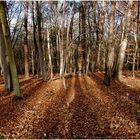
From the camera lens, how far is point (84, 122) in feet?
32.8

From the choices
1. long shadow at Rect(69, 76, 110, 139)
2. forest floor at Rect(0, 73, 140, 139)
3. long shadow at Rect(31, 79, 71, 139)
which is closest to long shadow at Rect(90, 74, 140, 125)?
forest floor at Rect(0, 73, 140, 139)

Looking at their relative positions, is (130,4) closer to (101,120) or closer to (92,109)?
(92,109)

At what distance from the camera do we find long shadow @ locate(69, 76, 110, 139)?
341 inches

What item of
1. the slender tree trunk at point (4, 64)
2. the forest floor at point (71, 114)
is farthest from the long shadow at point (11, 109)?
the slender tree trunk at point (4, 64)

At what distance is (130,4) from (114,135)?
530 inches

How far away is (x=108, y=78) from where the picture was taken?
18.5 meters

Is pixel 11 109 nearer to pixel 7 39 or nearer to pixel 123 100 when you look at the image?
pixel 7 39

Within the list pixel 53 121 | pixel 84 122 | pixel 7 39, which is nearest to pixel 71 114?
pixel 53 121

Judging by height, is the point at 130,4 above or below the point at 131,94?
above

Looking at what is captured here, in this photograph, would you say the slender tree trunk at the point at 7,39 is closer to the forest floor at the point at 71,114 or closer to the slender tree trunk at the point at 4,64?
the forest floor at the point at 71,114

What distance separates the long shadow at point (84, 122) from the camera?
8.66 m

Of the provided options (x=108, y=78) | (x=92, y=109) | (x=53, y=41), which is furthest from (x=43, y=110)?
(x=53, y=41)

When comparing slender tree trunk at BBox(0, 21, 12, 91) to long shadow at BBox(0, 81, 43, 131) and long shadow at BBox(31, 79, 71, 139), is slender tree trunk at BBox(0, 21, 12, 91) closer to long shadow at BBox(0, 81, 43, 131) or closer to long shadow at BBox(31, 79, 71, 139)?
long shadow at BBox(0, 81, 43, 131)

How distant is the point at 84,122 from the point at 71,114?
1.24 metres
